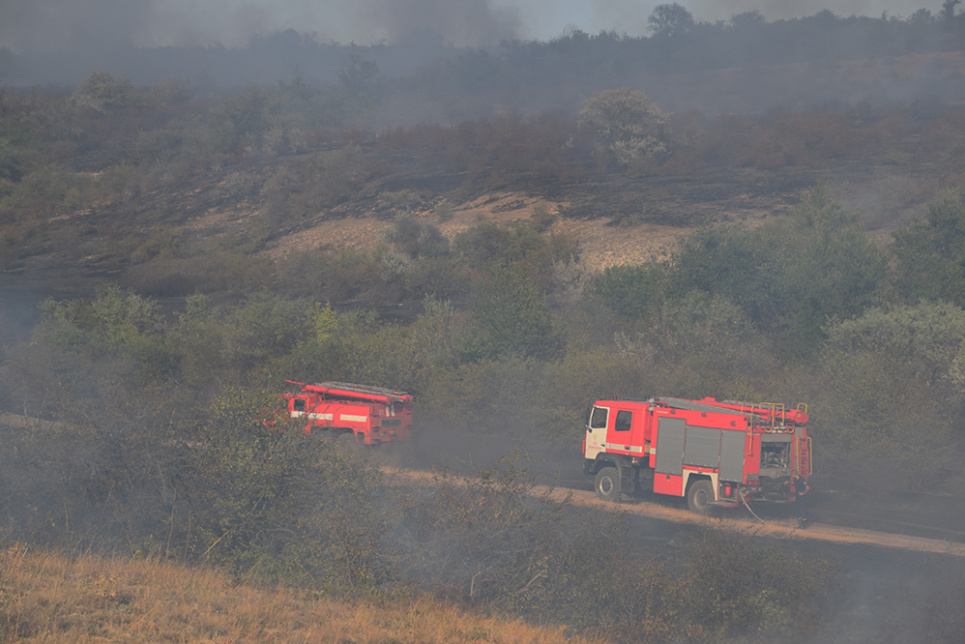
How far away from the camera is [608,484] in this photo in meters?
18.4

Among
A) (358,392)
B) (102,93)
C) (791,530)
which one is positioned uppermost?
(102,93)

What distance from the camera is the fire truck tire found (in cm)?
1664

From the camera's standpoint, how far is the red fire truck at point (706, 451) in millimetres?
16094

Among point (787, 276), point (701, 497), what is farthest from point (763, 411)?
point (787, 276)

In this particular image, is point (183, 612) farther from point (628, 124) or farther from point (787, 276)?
point (628, 124)

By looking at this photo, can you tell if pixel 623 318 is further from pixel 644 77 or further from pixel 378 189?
pixel 644 77

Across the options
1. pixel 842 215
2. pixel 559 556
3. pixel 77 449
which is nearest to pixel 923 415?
pixel 559 556

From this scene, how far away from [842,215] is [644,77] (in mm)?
61200

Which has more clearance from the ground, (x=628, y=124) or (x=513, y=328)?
(x=628, y=124)

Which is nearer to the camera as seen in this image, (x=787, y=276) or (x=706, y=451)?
(x=706, y=451)

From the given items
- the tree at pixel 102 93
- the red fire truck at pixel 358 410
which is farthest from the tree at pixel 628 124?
the tree at pixel 102 93

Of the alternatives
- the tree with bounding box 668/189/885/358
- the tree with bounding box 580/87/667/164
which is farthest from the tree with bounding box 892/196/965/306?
the tree with bounding box 580/87/667/164

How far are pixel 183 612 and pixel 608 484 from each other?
13.2 metres

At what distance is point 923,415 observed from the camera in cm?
2016
